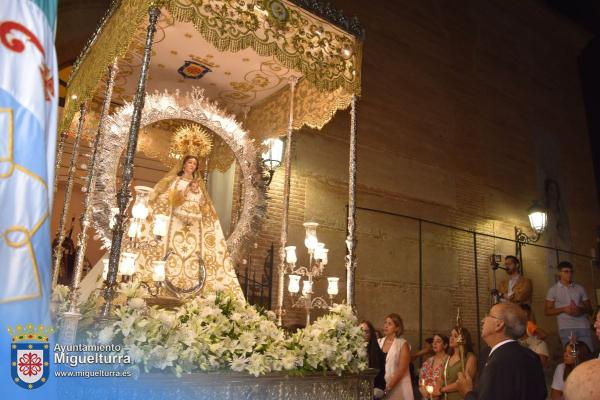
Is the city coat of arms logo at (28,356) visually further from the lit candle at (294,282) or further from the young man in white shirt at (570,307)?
the young man in white shirt at (570,307)

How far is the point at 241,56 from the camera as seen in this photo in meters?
6.27

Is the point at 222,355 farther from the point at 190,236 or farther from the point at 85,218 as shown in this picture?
the point at 190,236

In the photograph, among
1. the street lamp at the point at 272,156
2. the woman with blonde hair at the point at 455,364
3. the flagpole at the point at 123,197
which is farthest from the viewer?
the street lamp at the point at 272,156

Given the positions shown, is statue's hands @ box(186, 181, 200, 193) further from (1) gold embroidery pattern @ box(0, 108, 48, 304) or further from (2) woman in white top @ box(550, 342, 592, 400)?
(2) woman in white top @ box(550, 342, 592, 400)

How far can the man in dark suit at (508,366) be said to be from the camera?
9.66 ft

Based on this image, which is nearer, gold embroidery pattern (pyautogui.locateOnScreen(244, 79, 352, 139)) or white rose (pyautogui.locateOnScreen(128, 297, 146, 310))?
white rose (pyautogui.locateOnScreen(128, 297, 146, 310))

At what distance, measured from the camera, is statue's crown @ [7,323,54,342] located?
1.80m

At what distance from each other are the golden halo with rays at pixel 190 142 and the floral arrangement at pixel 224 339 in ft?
9.26

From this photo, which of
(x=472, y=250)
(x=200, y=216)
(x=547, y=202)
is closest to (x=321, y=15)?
(x=200, y=216)

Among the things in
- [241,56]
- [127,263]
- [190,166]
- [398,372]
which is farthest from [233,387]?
[241,56]

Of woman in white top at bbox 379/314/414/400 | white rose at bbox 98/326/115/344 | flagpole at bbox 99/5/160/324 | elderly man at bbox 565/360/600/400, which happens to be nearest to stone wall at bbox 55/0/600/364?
woman in white top at bbox 379/314/414/400

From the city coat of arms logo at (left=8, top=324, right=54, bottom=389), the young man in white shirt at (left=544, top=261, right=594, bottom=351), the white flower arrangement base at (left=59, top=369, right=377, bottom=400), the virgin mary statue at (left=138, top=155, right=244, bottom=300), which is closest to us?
the city coat of arms logo at (left=8, top=324, right=54, bottom=389)

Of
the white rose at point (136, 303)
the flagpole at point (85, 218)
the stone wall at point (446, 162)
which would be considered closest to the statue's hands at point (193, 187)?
the flagpole at point (85, 218)

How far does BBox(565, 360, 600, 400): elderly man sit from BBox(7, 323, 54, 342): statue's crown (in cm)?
184
